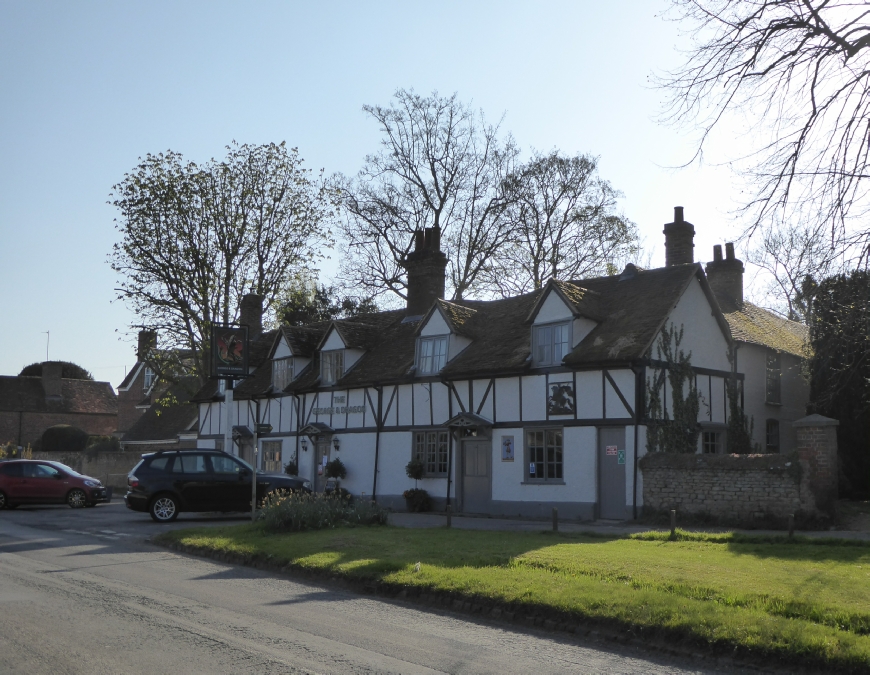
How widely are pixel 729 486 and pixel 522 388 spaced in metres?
6.41

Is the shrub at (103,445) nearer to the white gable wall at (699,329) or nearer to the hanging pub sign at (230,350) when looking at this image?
the hanging pub sign at (230,350)

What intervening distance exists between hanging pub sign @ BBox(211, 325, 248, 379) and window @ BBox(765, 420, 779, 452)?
15.9m

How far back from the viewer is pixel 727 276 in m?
30.9

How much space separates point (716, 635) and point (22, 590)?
8270 mm

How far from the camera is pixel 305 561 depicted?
13.4 m

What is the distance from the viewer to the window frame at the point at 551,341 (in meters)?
23.6

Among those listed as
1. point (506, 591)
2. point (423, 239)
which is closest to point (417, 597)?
point (506, 591)

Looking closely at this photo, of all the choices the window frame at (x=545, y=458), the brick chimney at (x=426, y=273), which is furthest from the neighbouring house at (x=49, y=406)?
the window frame at (x=545, y=458)

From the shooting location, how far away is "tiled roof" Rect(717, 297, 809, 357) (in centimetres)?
2677

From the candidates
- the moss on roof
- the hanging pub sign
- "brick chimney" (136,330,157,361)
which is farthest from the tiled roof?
"brick chimney" (136,330,157,361)

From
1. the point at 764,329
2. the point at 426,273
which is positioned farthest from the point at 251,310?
the point at 764,329

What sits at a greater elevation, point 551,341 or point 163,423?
point 551,341

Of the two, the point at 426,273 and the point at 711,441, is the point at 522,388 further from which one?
the point at 426,273

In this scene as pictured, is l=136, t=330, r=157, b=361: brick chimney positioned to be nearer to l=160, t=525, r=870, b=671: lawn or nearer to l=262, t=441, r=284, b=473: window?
l=262, t=441, r=284, b=473: window
